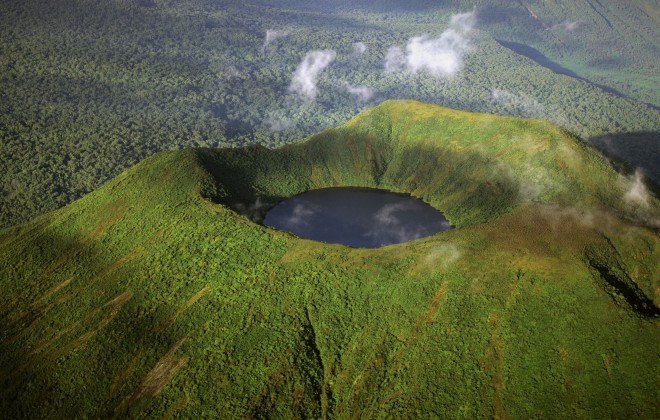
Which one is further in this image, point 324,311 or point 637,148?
point 637,148

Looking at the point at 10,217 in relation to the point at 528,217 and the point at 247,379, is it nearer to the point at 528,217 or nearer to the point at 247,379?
the point at 247,379

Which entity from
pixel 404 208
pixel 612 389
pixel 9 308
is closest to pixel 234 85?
pixel 404 208

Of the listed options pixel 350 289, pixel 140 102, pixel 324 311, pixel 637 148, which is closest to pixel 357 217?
pixel 350 289

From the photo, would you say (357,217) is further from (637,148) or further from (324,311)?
(637,148)

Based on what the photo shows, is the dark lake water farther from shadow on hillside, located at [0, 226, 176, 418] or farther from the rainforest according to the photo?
shadow on hillside, located at [0, 226, 176, 418]

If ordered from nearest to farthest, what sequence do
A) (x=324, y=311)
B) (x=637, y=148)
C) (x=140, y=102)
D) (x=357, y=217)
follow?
(x=324, y=311) < (x=357, y=217) < (x=637, y=148) < (x=140, y=102)

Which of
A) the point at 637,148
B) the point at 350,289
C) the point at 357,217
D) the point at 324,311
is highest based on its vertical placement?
the point at 350,289

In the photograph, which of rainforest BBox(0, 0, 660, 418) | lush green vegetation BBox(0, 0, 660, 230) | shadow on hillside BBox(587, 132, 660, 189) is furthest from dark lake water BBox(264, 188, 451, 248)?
shadow on hillside BBox(587, 132, 660, 189)

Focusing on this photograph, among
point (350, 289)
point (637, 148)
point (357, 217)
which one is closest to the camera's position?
point (350, 289)
